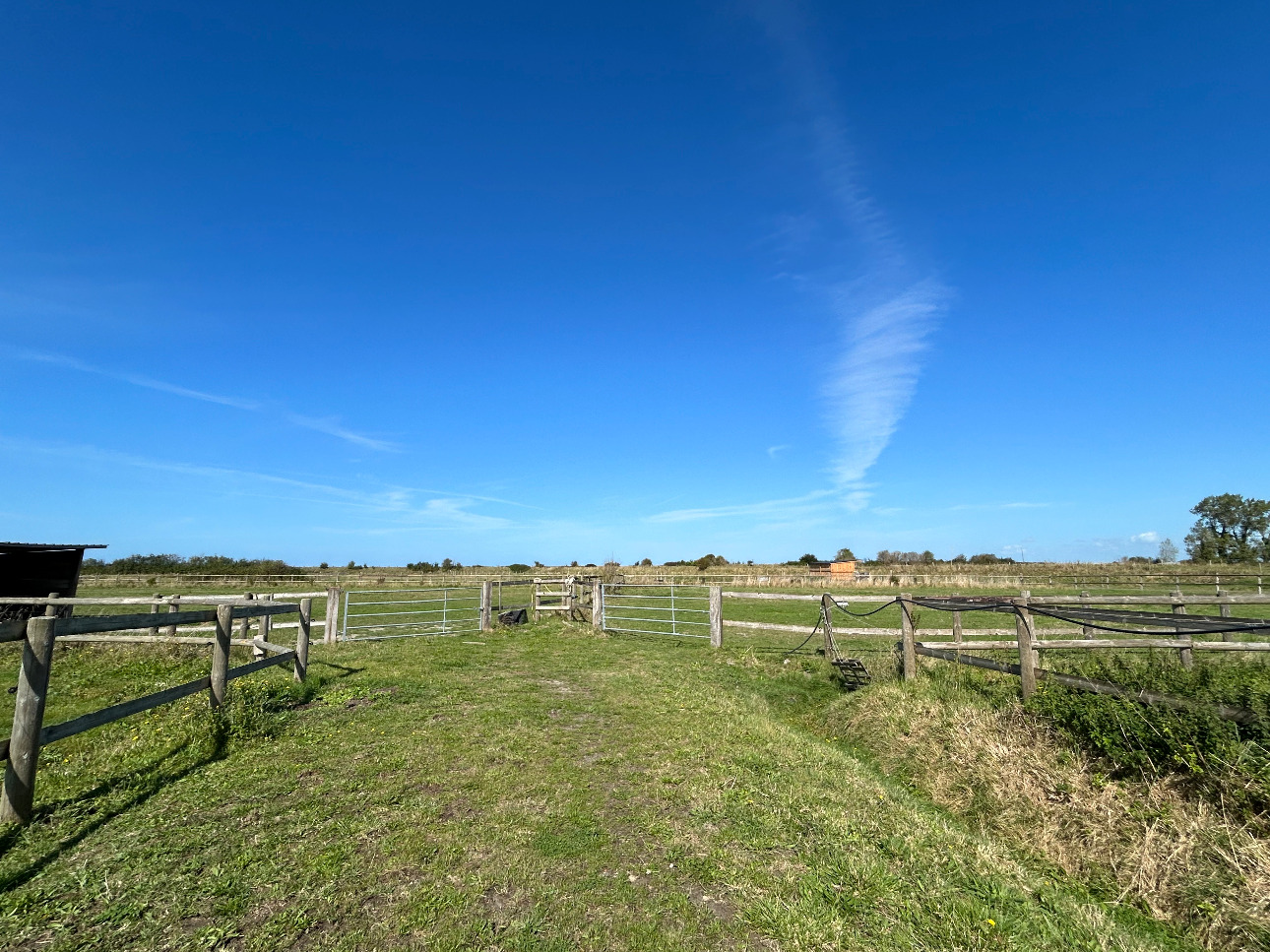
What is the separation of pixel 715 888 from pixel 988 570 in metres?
58.9

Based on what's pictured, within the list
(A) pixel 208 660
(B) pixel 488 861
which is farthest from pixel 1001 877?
(A) pixel 208 660

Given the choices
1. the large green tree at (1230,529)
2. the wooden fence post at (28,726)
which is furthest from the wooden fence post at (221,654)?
the large green tree at (1230,529)

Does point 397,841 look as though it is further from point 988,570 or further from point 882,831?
point 988,570

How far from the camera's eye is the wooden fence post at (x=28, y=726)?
430cm

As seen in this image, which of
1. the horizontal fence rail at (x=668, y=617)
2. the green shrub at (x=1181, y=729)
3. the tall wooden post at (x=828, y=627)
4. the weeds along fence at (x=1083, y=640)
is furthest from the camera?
the horizontal fence rail at (x=668, y=617)

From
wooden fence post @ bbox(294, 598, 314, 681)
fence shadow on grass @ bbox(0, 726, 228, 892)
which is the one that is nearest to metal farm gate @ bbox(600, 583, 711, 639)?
wooden fence post @ bbox(294, 598, 314, 681)

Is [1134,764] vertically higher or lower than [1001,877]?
higher

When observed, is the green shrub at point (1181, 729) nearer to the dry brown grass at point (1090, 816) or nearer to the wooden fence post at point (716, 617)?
the dry brown grass at point (1090, 816)

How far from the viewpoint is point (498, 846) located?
423 centimetres

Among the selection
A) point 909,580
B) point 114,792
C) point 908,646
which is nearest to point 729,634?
point 908,646

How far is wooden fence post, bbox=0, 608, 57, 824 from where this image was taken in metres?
4.30

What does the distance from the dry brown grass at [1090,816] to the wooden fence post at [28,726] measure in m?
7.42

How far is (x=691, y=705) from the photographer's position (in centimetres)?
849

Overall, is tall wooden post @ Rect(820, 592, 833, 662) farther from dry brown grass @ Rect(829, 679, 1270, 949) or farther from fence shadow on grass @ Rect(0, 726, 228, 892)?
fence shadow on grass @ Rect(0, 726, 228, 892)
